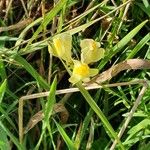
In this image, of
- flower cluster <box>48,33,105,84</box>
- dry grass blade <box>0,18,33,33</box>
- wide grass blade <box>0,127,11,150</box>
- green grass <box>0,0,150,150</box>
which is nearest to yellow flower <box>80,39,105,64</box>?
flower cluster <box>48,33,105,84</box>

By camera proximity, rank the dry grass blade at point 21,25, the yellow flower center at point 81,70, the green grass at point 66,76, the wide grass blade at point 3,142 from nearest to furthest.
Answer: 1. the yellow flower center at point 81,70
2. the wide grass blade at point 3,142
3. the green grass at point 66,76
4. the dry grass blade at point 21,25

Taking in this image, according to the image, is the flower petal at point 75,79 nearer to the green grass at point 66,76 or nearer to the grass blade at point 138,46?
the green grass at point 66,76

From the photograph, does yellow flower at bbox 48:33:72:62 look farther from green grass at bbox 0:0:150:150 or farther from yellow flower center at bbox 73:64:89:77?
green grass at bbox 0:0:150:150

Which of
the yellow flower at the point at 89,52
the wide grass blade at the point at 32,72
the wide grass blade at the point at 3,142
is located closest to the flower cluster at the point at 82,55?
the yellow flower at the point at 89,52

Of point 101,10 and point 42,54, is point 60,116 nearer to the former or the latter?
point 42,54

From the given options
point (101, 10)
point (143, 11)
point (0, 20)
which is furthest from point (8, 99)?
point (143, 11)

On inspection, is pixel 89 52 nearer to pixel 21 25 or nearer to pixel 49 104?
pixel 49 104
